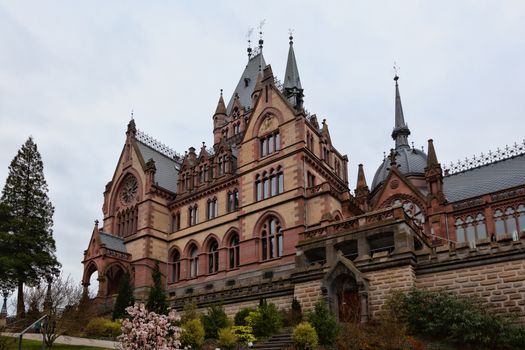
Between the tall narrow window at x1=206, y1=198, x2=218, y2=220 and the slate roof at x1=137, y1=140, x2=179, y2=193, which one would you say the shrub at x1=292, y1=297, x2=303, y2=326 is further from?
the slate roof at x1=137, y1=140, x2=179, y2=193

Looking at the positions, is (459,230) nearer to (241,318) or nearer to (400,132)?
(400,132)

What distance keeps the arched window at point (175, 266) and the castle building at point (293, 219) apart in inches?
3.8

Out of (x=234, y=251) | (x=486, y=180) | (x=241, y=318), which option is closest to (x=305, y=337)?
(x=241, y=318)

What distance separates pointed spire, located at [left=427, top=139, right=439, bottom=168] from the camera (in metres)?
42.6

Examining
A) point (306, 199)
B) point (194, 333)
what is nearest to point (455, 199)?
point (306, 199)

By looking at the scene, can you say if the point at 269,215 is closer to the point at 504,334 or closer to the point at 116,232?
the point at 116,232

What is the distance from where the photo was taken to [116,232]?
163 ft

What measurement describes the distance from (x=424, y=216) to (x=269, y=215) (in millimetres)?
12748

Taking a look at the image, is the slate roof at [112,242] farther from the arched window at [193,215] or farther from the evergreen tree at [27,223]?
the arched window at [193,215]

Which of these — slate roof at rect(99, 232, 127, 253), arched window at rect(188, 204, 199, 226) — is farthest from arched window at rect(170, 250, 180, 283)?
slate roof at rect(99, 232, 127, 253)

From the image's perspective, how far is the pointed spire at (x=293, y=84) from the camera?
48.3 m

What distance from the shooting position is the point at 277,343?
2302cm

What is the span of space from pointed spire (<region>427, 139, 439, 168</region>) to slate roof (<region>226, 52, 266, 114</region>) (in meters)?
21.3

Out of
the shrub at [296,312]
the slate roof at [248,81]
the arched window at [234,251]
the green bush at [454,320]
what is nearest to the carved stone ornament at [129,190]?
the arched window at [234,251]
